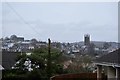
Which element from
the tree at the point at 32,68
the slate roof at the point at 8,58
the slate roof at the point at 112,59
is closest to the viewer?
the slate roof at the point at 112,59

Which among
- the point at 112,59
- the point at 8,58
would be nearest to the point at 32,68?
the point at 8,58

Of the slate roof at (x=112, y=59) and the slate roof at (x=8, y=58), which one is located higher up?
the slate roof at (x=112, y=59)

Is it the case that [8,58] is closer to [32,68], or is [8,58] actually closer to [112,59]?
[32,68]

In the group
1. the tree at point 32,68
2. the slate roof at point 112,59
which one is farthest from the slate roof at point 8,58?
Answer: the slate roof at point 112,59

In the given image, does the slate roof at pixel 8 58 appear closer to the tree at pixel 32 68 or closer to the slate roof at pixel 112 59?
the tree at pixel 32 68

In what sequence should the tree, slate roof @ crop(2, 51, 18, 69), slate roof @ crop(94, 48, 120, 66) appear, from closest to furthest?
slate roof @ crop(94, 48, 120, 66) → the tree → slate roof @ crop(2, 51, 18, 69)

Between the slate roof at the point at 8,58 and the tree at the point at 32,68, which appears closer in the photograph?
the tree at the point at 32,68

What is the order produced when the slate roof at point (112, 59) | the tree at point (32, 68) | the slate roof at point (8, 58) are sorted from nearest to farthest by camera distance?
the slate roof at point (112, 59) → the tree at point (32, 68) → the slate roof at point (8, 58)

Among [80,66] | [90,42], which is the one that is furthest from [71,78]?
[90,42]

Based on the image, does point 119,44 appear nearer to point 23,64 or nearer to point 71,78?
point 71,78

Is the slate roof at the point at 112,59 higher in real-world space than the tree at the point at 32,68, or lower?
higher

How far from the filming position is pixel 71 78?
2278 cm

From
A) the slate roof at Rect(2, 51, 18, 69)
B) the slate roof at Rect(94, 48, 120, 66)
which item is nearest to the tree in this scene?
the slate roof at Rect(2, 51, 18, 69)

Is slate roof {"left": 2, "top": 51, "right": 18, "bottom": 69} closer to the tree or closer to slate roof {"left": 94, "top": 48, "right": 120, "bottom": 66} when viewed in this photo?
the tree
